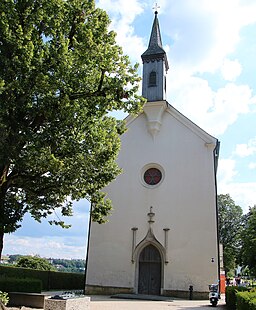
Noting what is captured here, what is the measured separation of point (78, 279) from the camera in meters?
31.1

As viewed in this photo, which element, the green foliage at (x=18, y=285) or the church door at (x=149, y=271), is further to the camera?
the church door at (x=149, y=271)

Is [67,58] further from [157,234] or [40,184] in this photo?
[157,234]

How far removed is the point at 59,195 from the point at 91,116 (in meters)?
3.59

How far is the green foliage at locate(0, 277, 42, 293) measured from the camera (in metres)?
14.1

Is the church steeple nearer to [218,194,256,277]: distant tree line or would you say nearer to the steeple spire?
the steeple spire

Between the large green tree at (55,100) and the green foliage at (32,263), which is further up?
the large green tree at (55,100)

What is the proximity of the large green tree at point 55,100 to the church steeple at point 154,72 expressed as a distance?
1139cm

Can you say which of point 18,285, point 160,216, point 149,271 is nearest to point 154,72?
point 160,216

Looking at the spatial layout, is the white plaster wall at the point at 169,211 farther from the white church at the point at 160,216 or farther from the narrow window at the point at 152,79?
the narrow window at the point at 152,79

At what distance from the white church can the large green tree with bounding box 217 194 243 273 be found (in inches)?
1091

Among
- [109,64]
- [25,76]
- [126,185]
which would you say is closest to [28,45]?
[25,76]

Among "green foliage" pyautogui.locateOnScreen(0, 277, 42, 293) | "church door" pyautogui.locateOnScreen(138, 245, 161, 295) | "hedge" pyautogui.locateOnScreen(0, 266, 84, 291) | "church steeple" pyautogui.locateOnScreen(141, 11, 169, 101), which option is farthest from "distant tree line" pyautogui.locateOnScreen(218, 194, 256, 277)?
"green foliage" pyautogui.locateOnScreen(0, 277, 42, 293)

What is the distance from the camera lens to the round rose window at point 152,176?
2336 centimetres

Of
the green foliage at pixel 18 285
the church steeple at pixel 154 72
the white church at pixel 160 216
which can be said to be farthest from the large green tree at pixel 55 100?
the church steeple at pixel 154 72
